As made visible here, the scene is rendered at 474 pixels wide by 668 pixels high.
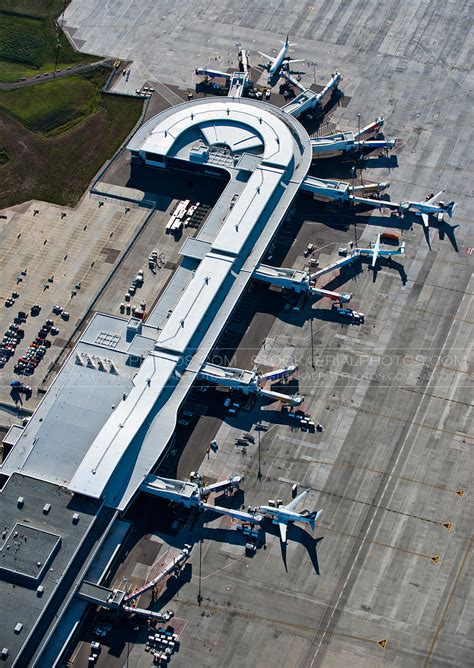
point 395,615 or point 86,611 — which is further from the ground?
point 395,615

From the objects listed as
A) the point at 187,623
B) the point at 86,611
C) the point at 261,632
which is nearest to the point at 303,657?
the point at 261,632

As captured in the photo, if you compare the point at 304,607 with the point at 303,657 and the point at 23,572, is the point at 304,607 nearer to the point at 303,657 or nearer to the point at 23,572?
the point at 303,657

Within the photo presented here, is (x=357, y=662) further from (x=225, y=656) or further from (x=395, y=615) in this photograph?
(x=225, y=656)

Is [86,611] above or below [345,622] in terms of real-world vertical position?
below

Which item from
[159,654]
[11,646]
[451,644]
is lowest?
[11,646]

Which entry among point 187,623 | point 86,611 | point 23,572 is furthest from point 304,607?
point 23,572

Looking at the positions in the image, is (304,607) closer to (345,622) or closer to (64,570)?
(345,622)

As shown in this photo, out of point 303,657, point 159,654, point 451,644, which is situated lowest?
point 159,654
